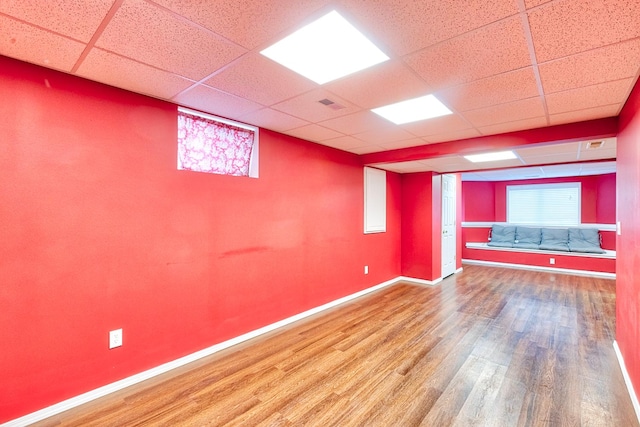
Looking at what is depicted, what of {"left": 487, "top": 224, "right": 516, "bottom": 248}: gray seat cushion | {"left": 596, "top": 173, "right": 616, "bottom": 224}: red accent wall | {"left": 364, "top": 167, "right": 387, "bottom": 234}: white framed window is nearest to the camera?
{"left": 364, "top": 167, "right": 387, "bottom": 234}: white framed window

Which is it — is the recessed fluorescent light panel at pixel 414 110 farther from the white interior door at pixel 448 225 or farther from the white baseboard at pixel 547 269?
the white baseboard at pixel 547 269

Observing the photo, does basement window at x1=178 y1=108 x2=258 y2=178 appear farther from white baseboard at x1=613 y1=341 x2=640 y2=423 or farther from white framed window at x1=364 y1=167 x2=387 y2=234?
white baseboard at x1=613 y1=341 x2=640 y2=423

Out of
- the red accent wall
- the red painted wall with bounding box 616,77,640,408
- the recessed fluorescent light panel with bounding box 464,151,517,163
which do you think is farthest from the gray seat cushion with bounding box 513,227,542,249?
the red painted wall with bounding box 616,77,640,408

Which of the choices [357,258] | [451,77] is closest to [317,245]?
[357,258]

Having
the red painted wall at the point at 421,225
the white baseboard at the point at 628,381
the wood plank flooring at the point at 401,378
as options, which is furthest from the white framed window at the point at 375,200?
the white baseboard at the point at 628,381

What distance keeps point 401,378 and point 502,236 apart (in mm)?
6928

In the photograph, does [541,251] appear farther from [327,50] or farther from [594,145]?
[327,50]

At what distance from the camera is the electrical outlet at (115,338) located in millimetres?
2203

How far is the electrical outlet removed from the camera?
220cm

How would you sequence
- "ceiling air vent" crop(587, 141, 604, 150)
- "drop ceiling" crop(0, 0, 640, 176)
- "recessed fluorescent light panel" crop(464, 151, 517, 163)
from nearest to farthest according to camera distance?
"drop ceiling" crop(0, 0, 640, 176)
"ceiling air vent" crop(587, 141, 604, 150)
"recessed fluorescent light panel" crop(464, 151, 517, 163)

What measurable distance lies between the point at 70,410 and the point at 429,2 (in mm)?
3270

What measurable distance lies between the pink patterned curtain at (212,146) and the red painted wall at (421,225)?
3.58 m

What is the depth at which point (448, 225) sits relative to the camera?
6.04 meters

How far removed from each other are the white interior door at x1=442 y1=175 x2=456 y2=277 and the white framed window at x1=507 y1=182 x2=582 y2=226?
294 cm
